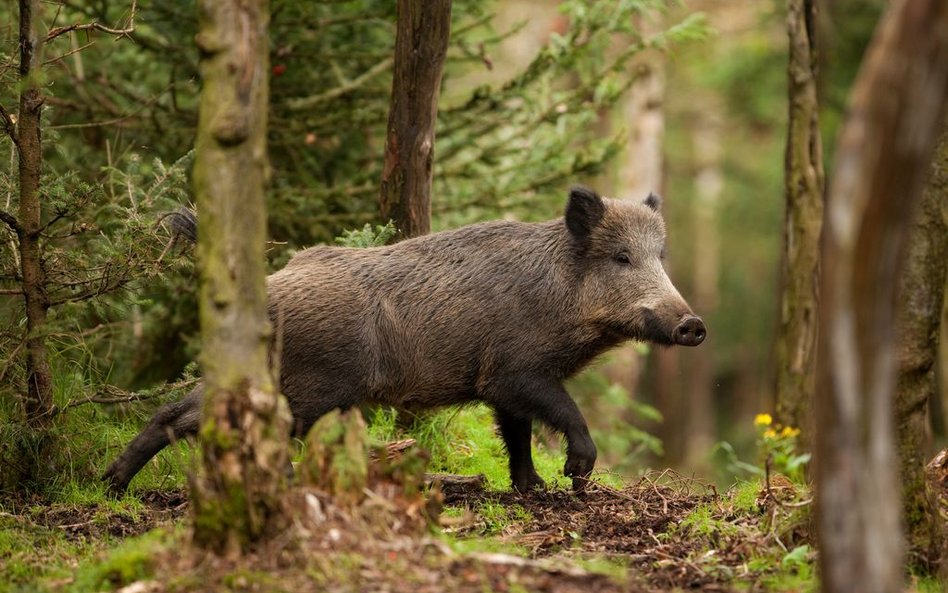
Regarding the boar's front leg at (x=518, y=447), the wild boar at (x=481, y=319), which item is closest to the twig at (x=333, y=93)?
the wild boar at (x=481, y=319)

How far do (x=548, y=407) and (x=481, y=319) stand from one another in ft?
2.27

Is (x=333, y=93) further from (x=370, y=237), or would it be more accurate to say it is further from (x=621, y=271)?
(x=621, y=271)

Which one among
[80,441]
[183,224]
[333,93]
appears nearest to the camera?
[183,224]

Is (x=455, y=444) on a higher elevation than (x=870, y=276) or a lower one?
lower

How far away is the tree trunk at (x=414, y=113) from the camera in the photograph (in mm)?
7559

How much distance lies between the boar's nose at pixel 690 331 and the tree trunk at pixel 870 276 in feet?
11.5

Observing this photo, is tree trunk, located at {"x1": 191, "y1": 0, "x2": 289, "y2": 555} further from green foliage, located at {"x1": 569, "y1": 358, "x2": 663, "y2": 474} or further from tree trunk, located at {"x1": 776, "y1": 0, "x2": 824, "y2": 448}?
green foliage, located at {"x1": 569, "y1": 358, "x2": 663, "y2": 474}

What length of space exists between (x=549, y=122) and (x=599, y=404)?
14.3 ft

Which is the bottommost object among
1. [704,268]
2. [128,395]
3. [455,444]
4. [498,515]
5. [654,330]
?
[704,268]

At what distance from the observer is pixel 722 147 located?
3281 centimetres

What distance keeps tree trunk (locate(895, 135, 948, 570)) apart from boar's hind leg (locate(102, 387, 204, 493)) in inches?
148

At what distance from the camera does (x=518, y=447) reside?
24.0 ft

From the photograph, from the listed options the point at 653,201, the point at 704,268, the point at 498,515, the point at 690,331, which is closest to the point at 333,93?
the point at 653,201

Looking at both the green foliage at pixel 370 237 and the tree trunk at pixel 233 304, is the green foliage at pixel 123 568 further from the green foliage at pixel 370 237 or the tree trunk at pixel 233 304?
the green foliage at pixel 370 237
